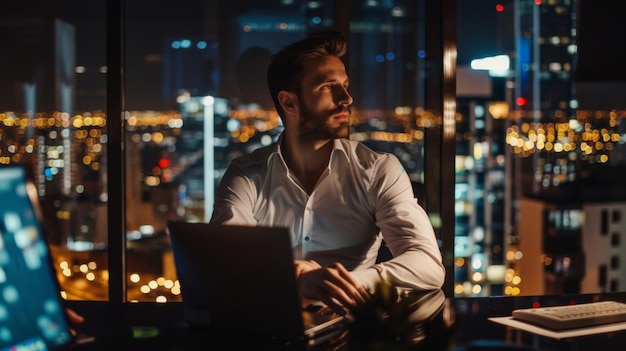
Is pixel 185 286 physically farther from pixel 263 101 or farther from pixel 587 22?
pixel 587 22

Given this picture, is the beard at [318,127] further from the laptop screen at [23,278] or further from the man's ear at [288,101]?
the laptop screen at [23,278]

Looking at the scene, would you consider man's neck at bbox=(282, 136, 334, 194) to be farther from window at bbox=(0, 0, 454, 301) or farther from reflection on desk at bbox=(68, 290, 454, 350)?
window at bbox=(0, 0, 454, 301)

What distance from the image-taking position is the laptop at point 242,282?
55.2 inches

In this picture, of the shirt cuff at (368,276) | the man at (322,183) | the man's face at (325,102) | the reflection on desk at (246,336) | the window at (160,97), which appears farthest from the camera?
the window at (160,97)

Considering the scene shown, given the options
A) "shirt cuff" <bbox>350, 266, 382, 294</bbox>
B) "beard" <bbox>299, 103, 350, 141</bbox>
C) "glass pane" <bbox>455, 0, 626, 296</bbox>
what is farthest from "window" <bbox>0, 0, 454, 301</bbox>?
"shirt cuff" <bbox>350, 266, 382, 294</bbox>

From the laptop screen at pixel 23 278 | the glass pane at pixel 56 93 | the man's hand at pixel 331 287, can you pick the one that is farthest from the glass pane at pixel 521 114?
the laptop screen at pixel 23 278

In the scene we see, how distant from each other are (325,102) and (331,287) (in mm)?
960

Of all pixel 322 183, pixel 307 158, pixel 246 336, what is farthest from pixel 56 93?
pixel 246 336

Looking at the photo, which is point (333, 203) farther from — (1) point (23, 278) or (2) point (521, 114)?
(2) point (521, 114)

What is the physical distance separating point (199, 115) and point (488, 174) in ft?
8.16

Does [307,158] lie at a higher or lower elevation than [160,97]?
lower

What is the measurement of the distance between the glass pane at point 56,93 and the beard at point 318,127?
1.46 m

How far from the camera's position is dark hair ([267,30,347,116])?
257 cm

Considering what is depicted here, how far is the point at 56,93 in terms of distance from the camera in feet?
12.4
